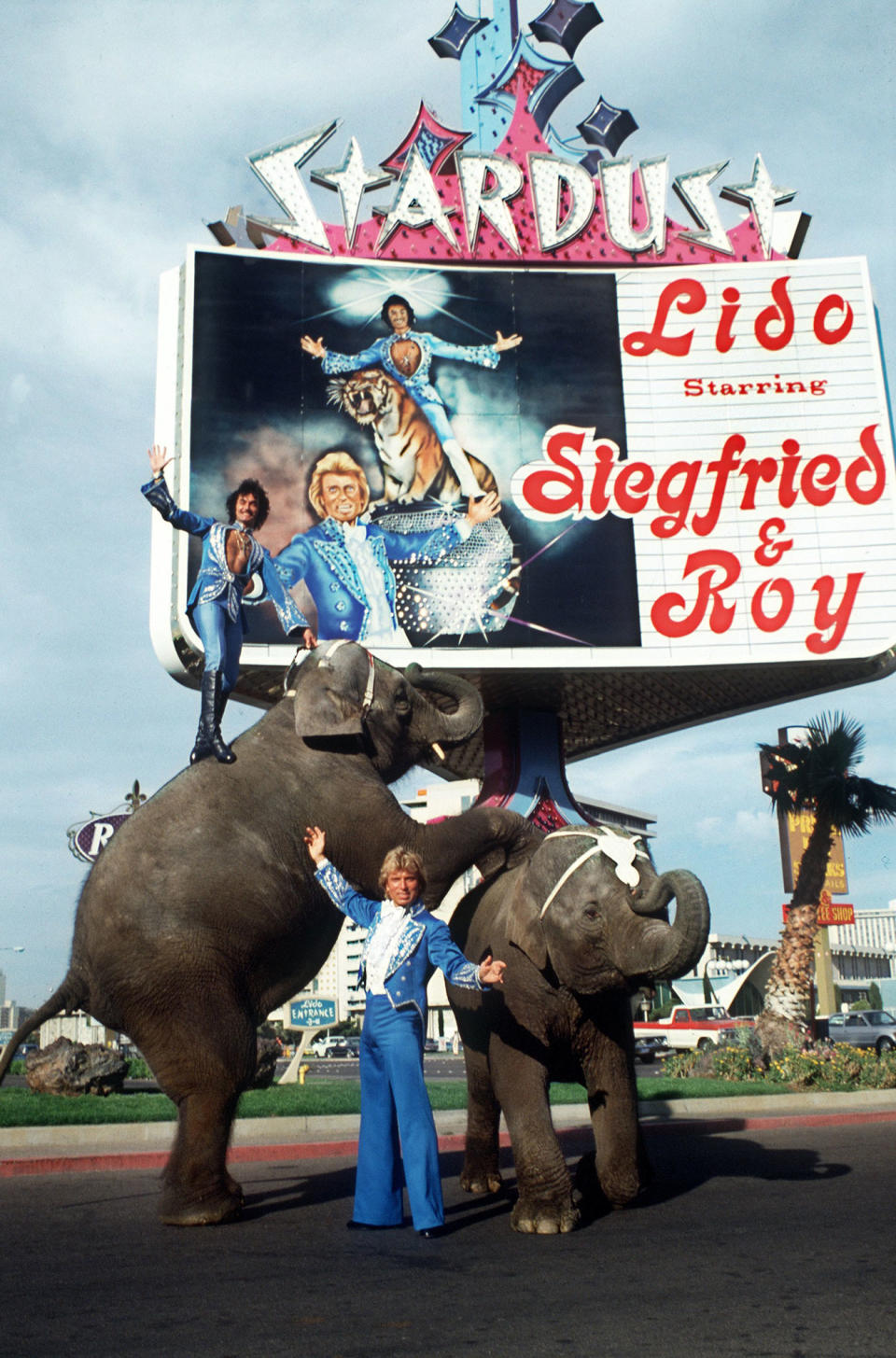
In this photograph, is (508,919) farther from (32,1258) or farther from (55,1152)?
(55,1152)

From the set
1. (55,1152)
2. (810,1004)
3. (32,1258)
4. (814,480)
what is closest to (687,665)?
(814,480)

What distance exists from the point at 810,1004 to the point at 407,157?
17630 millimetres

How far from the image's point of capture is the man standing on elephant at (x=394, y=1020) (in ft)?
17.5

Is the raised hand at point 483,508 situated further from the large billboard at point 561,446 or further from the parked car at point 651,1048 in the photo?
the parked car at point 651,1048

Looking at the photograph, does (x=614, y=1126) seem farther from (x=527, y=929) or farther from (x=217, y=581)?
(x=217, y=581)

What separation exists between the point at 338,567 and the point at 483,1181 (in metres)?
15.7

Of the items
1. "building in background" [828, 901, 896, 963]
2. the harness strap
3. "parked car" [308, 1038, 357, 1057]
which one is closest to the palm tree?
the harness strap

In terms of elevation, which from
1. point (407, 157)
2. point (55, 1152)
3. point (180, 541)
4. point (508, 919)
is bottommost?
point (55, 1152)

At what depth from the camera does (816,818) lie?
72.3 feet

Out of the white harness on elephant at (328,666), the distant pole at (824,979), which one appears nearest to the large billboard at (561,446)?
the white harness on elephant at (328,666)

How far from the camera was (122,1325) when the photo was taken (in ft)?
12.0

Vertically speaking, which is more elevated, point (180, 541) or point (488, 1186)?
point (180, 541)

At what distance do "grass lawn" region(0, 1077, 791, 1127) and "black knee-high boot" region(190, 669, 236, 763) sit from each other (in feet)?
18.5

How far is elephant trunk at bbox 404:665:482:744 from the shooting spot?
696cm
